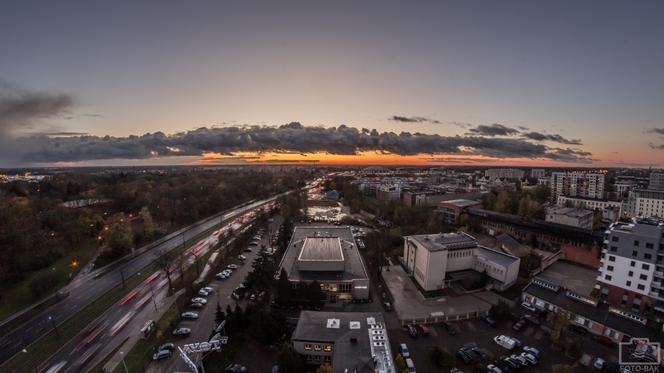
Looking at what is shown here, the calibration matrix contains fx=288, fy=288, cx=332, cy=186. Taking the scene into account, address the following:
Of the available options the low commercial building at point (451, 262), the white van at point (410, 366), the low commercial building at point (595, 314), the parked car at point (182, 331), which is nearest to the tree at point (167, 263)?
the parked car at point (182, 331)

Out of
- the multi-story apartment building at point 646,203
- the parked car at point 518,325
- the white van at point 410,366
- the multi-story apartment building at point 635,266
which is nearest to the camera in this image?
the white van at point 410,366

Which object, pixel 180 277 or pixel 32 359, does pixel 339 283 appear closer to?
pixel 180 277

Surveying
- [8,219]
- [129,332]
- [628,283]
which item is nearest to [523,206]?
[628,283]

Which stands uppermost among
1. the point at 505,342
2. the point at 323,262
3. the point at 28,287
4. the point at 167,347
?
the point at 323,262

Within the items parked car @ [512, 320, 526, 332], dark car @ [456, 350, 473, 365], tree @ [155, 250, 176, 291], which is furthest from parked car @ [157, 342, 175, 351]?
parked car @ [512, 320, 526, 332]

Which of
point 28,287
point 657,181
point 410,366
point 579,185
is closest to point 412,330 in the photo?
point 410,366

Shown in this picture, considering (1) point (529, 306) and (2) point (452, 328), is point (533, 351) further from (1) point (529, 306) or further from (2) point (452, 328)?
(1) point (529, 306)

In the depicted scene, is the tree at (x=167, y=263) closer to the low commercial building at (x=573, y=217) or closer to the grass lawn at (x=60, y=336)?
the grass lawn at (x=60, y=336)
